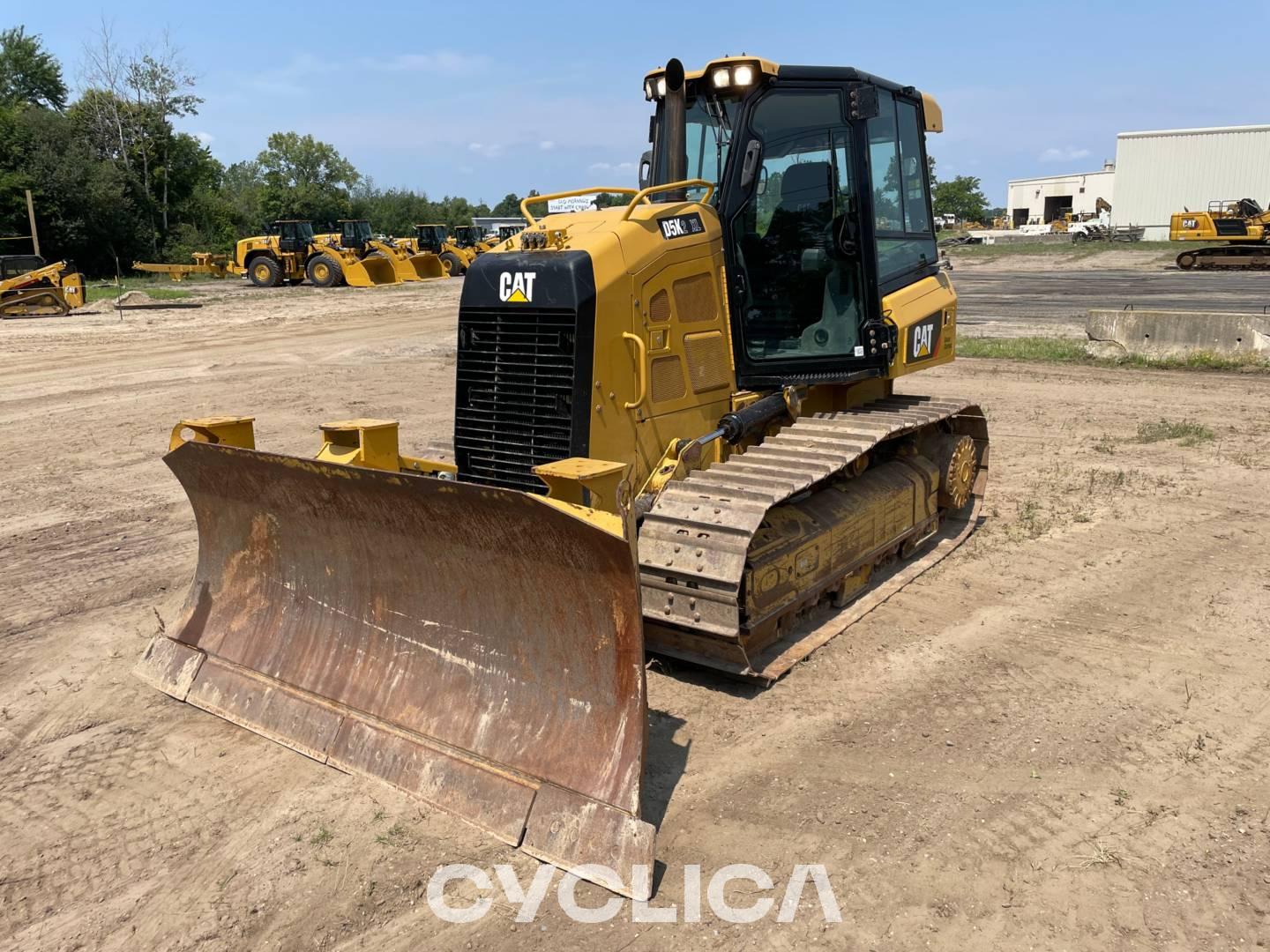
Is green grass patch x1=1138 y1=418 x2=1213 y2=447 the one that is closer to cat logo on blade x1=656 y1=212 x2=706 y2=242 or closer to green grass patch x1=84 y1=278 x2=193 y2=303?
cat logo on blade x1=656 y1=212 x2=706 y2=242

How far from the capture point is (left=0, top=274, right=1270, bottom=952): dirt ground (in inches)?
126

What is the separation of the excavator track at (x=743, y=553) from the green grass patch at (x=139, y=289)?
26829mm

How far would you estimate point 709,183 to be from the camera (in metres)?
5.53

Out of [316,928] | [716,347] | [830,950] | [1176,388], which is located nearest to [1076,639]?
[716,347]

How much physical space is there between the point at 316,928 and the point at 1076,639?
13.1 feet

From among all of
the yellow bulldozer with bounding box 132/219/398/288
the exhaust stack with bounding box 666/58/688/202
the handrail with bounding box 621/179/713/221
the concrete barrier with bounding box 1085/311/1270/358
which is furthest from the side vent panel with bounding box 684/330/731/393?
the yellow bulldozer with bounding box 132/219/398/288

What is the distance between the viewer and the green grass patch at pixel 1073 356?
13.9 metres

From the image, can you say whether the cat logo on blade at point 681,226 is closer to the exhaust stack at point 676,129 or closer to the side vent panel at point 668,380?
the exhaust stack at point 676,129

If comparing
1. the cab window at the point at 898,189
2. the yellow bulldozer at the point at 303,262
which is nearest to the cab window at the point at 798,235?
the cab window at the point at 898,189

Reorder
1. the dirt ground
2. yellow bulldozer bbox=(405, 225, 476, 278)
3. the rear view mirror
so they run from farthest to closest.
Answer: yellow bulldozer bbox=(405, 225, 476, 278)
the rear view mirror
the dirt ground

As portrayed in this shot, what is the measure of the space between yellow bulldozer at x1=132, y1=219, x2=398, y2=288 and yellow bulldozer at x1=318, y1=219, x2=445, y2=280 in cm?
24

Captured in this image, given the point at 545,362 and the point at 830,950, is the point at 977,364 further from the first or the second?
the point at 830,950

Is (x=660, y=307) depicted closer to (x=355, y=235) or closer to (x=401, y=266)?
(x=401, y=266)

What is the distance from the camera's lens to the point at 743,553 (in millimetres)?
4445
